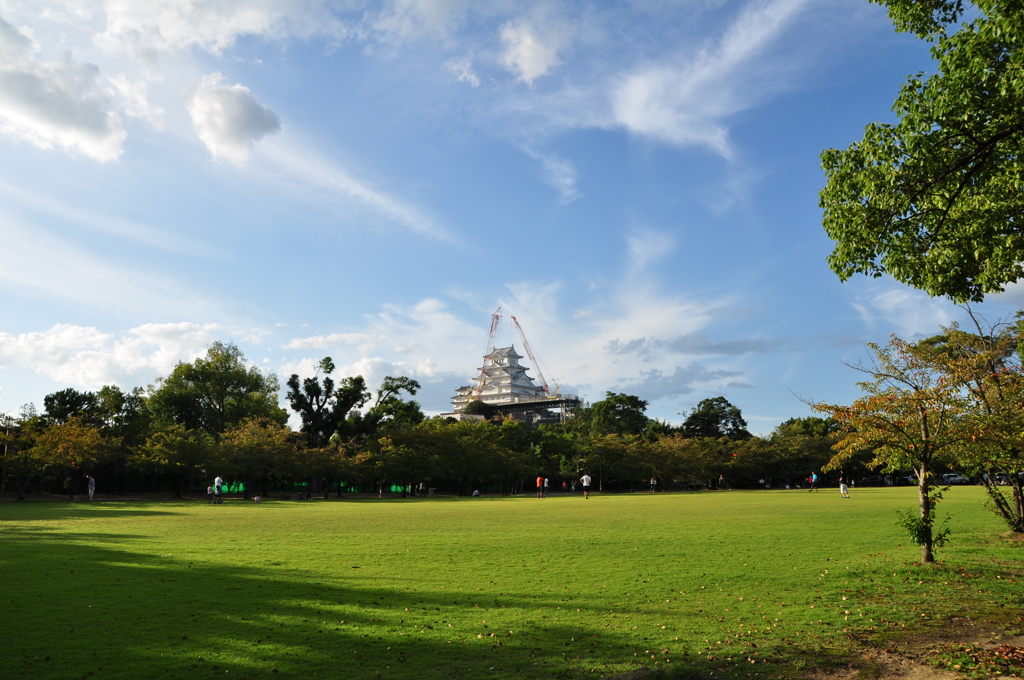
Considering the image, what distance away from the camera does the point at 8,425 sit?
40.7m

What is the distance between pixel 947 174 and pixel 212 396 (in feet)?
200

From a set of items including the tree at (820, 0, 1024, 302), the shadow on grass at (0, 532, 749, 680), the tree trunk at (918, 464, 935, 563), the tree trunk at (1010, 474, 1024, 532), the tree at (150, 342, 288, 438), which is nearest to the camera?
the shadow on grass at (0, 532, 749, 680)

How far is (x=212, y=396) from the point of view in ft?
192

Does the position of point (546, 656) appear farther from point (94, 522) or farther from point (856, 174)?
point (94, 522)

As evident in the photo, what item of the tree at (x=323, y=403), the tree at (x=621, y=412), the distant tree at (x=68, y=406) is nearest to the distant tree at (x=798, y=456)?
the tree at (x=621, y=412)

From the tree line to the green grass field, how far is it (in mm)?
25441

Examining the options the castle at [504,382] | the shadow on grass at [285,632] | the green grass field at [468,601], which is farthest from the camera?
the castle at [504,382]

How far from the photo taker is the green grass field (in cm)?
626

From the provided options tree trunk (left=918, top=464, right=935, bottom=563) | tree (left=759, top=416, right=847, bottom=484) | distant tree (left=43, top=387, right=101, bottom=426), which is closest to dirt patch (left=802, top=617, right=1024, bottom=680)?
tree trunk (left=918, top=464, right=935, bottom=563)

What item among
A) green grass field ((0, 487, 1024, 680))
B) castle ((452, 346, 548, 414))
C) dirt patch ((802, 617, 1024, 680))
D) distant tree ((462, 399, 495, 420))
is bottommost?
green grass field ((0, 487, 1024, 680))

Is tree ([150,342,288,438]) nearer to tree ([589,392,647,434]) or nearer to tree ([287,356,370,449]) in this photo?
tree ([287,356,370,449])

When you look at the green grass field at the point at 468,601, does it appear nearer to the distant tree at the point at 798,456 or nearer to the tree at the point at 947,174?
the tree at the point at 947,174

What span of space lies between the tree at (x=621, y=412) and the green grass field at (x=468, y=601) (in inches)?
2763

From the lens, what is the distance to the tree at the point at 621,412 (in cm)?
8631
